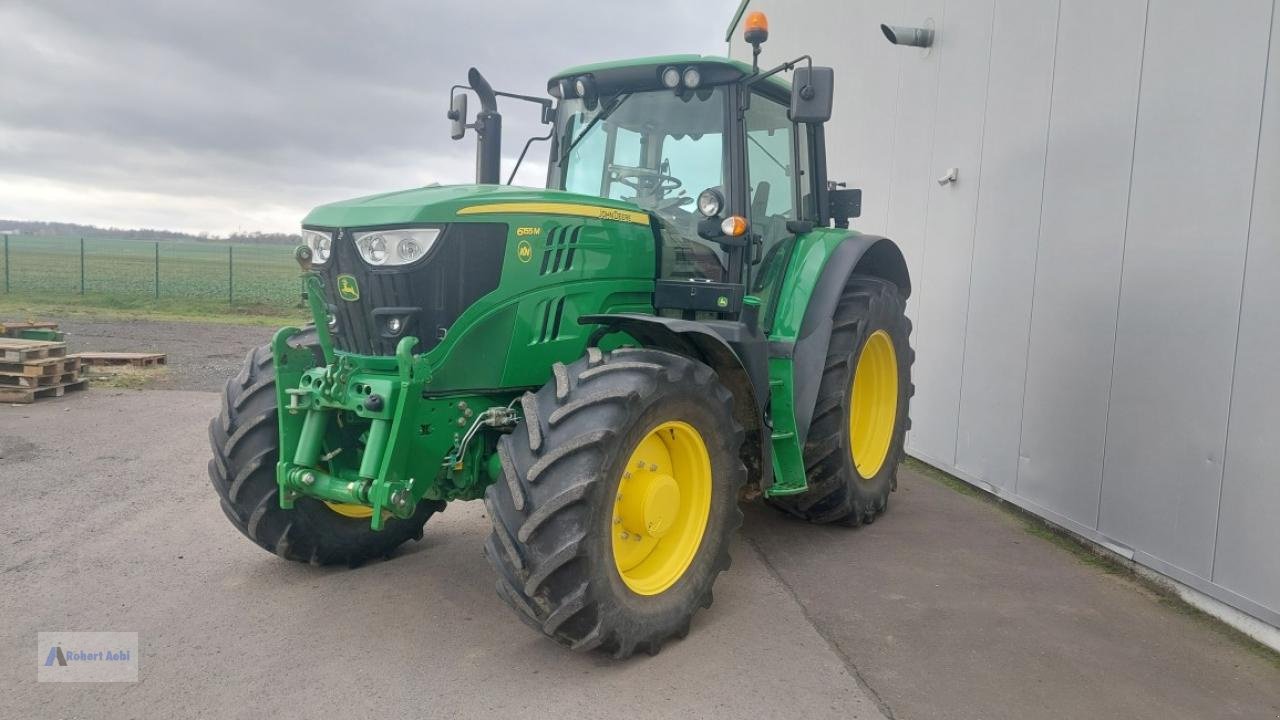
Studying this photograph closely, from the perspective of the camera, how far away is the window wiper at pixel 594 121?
14.9 ft

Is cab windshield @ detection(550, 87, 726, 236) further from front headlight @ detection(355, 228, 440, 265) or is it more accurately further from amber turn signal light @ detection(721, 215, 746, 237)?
front headlight @ detection(355, 228, 440, 265)

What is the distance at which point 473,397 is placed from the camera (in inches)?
145

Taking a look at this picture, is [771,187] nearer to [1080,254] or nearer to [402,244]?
[1080,254]

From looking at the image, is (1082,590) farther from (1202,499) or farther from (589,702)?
(589,702)

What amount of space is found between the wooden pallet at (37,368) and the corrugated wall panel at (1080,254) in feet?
29.5

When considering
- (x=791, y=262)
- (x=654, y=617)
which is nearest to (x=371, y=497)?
(x=654, y=617)

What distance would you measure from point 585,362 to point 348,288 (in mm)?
1043

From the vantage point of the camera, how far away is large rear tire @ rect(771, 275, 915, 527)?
495cm

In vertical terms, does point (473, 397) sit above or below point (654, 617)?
above

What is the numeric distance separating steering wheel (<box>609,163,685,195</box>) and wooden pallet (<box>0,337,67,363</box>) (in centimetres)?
726

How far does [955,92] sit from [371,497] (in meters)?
5.72

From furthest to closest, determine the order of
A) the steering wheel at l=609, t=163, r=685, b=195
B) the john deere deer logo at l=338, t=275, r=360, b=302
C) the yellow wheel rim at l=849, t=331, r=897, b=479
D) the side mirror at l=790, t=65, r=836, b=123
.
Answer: the yellow wheel rim at l=849, t=331, r=897, b=479
the steering wheel at l=609, t=163, r=685, b=195
the side mirror at l=790, t=65, r=836, b=123
the john deere deer logo at l=338, t=275, r=360, b=302

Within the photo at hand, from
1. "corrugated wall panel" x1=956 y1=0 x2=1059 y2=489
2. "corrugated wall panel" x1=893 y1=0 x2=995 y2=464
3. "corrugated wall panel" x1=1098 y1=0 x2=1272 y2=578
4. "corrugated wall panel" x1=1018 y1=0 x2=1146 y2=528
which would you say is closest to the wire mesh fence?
"corrugated wall panel" x1=893 y1=0 x2=995 y2=464

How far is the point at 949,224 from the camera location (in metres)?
6.96
